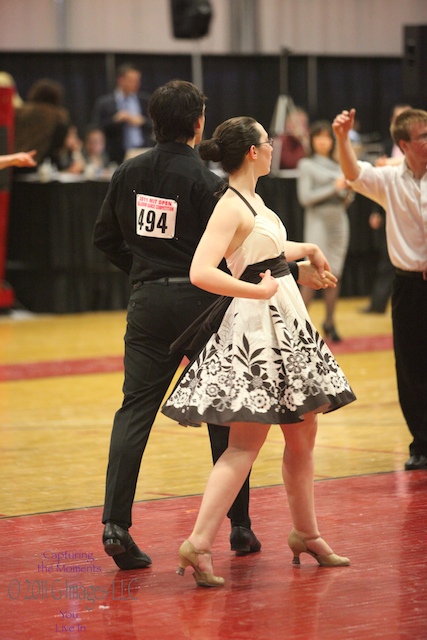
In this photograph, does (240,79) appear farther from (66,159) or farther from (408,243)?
(408,243)

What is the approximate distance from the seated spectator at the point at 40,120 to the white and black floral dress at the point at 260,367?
839cm

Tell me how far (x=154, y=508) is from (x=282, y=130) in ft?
34.2

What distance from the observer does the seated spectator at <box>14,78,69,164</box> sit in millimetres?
11508

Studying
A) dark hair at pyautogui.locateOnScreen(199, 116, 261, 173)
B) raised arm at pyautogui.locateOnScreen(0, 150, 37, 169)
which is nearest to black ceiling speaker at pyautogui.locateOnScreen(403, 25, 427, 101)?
raised arm at pyautogui.locateOnScreen(0, 150, 37, 169)

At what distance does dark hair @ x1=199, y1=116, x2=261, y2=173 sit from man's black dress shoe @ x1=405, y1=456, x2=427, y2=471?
6.49 feet

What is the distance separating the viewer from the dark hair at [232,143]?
3506 mm

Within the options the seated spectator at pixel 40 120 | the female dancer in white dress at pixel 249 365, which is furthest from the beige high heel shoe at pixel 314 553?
the seated spectator at pixel 40 120

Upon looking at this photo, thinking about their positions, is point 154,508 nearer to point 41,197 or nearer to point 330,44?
point 41,197

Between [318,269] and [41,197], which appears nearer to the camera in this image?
[318,269]

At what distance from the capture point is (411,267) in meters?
4.97

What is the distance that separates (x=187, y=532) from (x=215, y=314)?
931 mm

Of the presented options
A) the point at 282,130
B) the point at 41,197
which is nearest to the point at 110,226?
the point at 41,197

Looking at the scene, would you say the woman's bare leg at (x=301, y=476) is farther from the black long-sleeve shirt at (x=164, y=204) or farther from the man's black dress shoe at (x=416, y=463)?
the man's black dress shoe at (x=416, y=463)

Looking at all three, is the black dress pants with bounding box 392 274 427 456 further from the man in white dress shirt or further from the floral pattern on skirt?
the floral pattern on skirt
